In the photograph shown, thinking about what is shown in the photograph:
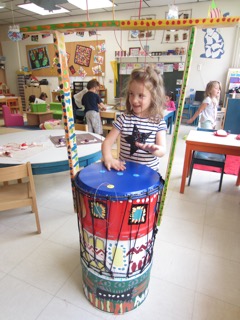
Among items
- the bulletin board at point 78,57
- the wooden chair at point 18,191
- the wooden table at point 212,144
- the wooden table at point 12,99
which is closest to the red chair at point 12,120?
the wooden table at point 12,99

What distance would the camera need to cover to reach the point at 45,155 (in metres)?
1.82

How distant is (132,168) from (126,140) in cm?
24

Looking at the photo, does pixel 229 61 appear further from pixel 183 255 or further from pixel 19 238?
pixel 19 238

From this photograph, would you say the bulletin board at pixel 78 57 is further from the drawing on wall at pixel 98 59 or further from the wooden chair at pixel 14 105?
the wooden chair at pixel 14 105

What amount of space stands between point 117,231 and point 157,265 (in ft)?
2.24

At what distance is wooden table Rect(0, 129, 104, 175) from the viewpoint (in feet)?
5.54

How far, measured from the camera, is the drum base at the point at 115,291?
43.9 inches

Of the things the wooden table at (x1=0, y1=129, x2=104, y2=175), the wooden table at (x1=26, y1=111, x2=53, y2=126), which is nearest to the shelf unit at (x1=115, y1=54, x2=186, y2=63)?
the wooden table at (x1=26, y1=111, x2=53, y2=126)

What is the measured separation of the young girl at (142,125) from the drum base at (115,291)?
1.92 feet

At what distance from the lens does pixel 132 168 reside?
1.13 meters

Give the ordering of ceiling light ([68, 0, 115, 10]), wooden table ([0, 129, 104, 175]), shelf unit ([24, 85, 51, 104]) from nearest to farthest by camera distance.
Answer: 1. wooden table ([0, 129, 104, 175])
2. ceiling light ([68, 0, 115, 10])
3. shelf unit ([24, 85, 51, 104])

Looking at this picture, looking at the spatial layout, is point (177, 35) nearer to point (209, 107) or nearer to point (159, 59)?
point (159, 59)

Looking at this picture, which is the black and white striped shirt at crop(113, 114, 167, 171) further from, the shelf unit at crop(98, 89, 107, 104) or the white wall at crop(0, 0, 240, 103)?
the shelf unit at crop(98, 89, 107, 104)

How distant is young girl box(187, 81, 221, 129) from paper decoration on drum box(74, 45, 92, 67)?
4760 mm
